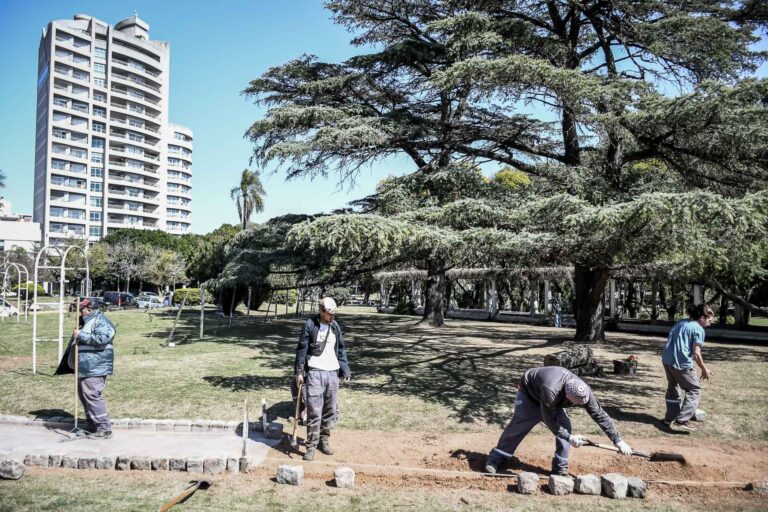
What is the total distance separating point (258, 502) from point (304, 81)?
15.6m

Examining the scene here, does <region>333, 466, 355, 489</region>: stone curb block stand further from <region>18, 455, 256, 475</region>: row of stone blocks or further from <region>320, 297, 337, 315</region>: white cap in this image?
<region>320, 297, 337, 315</region>: white cap

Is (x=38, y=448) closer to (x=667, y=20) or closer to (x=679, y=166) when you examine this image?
(x=679, y=166)

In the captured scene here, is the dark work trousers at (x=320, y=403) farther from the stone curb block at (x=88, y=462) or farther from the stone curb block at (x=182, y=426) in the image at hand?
the stone curb block at (x=88, y=462)

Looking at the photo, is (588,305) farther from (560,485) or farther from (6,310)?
(6,310)

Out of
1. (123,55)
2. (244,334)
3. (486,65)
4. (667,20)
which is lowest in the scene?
(244,334)

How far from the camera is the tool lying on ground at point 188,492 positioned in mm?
4268

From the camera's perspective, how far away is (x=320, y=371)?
5688 millimetres

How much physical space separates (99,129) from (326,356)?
7379 cm

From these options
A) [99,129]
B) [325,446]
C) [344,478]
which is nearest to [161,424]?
[325,446]

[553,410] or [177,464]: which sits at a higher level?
[553,410]

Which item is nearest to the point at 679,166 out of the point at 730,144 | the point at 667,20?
the point at 730,144

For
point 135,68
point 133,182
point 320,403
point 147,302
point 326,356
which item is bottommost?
point 147,302

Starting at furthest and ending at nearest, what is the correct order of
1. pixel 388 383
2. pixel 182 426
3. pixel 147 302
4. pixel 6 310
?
pixel 147 302
pixel 6 310
pixel 388 383
pixel 182 426

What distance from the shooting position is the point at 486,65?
30.4 feet
